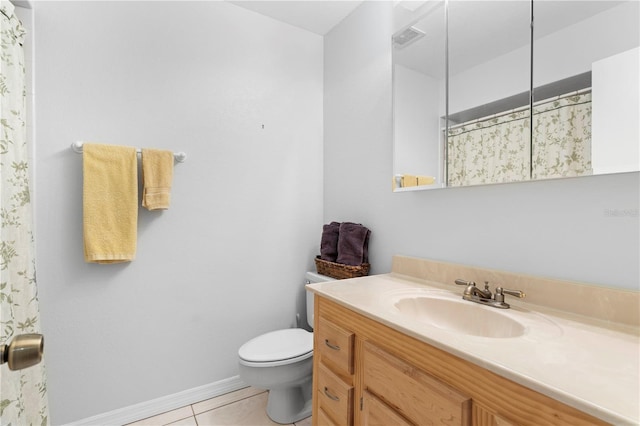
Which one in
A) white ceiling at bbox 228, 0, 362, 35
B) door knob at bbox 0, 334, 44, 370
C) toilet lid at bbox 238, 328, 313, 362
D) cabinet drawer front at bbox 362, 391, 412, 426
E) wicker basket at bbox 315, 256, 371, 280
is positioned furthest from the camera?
white ceiling at bbox 228, 0, 362, 35

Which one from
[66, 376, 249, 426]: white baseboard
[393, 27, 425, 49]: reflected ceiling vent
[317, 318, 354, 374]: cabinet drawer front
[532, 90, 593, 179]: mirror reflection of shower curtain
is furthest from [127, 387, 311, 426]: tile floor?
[393, 27, 425, 49]: reflected ceiling vent

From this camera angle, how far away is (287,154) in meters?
2.11

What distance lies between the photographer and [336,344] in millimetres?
1140

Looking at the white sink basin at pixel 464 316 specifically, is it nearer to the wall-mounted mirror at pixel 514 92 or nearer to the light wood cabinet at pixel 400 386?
the light wood cabinet at pixel 400 386

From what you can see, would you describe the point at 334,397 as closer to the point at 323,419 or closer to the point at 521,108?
the point at 323,419

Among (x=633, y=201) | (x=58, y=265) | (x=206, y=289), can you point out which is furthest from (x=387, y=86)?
(x=58, y=265)

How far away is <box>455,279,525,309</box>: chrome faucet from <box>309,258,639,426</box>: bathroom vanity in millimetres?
32

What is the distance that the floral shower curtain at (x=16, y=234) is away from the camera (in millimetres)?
1069

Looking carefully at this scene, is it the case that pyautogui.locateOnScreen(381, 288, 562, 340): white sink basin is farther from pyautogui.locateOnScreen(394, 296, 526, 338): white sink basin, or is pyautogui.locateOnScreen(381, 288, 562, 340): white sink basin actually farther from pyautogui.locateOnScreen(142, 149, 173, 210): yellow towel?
pyautogui.locateOnScreen(142, 149, 173, 210): yellow towel

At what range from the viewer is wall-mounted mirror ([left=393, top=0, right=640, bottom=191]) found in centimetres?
90

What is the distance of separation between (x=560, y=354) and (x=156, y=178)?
5.74 feet

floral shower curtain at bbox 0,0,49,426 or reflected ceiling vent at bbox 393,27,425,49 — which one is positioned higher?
reflected ceiling vent at bbox 393,27,425,49

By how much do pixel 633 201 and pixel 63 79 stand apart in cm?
232

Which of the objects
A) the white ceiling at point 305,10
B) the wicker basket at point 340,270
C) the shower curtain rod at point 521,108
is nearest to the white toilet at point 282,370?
the wicker basket at point 340,270
